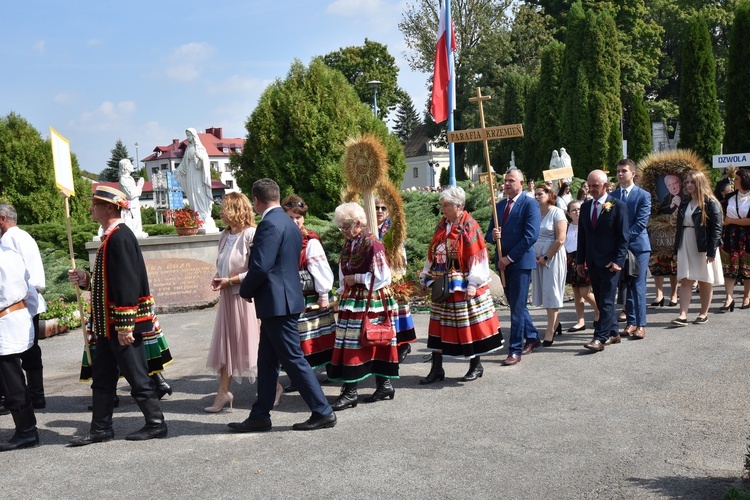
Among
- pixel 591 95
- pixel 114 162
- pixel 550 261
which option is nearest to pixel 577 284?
pixel 550 261

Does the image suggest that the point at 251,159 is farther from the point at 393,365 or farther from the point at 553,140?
the point at 553,140

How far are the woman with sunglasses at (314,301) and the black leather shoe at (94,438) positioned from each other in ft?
5.86

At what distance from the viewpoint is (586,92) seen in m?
33.2

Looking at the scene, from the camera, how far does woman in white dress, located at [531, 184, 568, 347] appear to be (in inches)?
332

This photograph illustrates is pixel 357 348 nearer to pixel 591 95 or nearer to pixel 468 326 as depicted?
pixel 468 326

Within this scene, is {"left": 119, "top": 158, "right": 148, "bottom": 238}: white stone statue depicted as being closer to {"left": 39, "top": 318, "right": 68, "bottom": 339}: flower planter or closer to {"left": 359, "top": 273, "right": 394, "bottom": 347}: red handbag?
{"left": 39, "top": 318, "right": 68, "bottom": 339}: flower planter

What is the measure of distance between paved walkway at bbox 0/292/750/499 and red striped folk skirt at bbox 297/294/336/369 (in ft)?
1.38

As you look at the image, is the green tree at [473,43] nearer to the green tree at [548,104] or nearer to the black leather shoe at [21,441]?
the green tree at [548,104]

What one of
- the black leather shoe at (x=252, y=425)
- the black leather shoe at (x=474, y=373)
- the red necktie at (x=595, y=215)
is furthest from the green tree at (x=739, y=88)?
the black leather shoe at (x=252, y=425)

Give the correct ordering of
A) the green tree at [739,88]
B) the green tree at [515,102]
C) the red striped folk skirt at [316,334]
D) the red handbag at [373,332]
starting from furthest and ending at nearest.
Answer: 1. the green tree at [515,102]
2. the green tree at [739,88]
3. the red striped folk skirt at [316,334]
4. the red handbag at [373,332]

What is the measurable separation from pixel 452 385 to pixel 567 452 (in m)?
2.08

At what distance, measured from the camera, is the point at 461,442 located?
5191 mm

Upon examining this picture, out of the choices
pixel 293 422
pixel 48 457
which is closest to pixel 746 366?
pixel 293 422

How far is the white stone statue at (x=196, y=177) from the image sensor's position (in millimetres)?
13822
